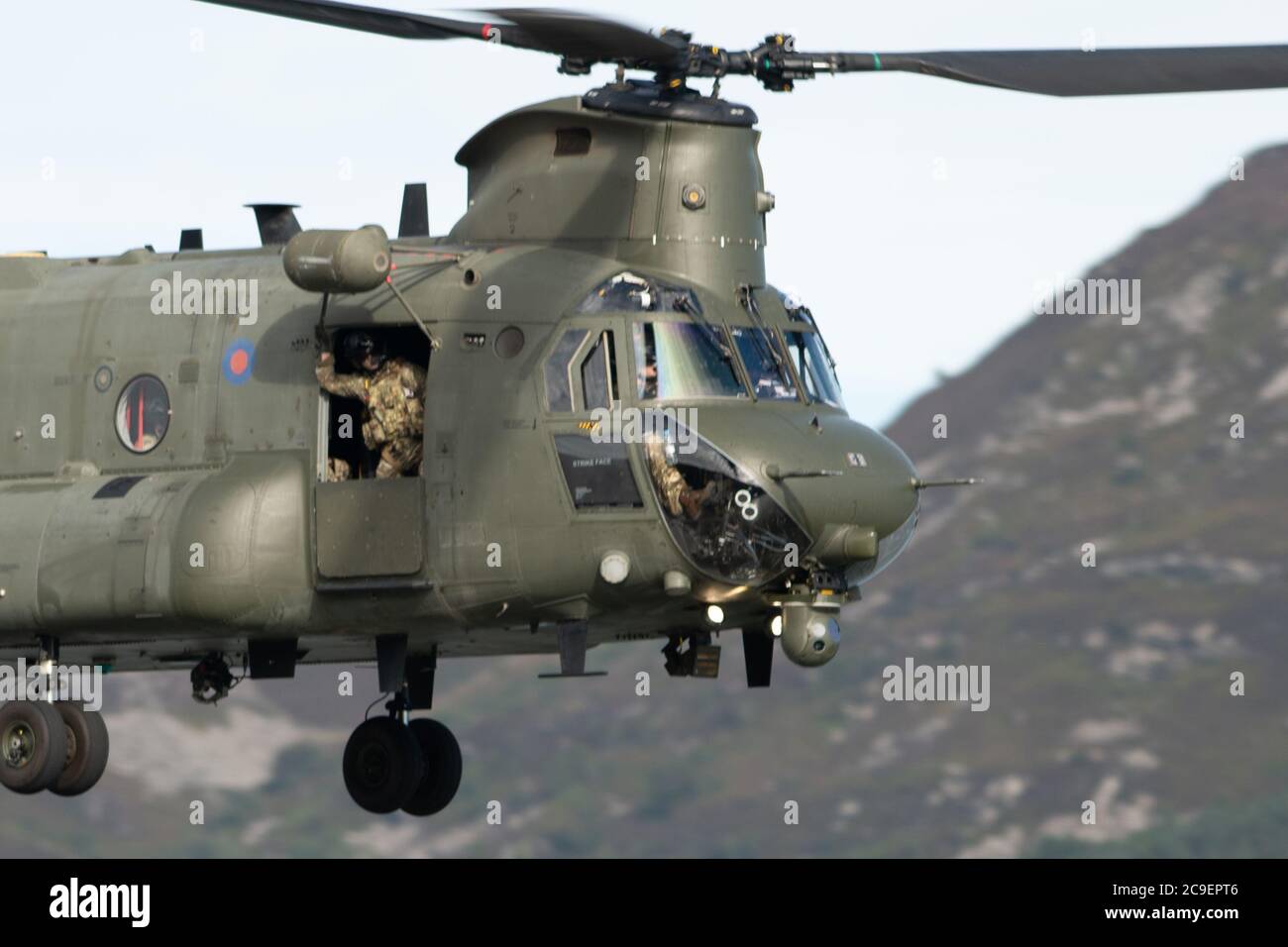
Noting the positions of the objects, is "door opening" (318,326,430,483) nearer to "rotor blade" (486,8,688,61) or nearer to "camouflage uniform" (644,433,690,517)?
"camouflage uniform" (644,433,690,517)

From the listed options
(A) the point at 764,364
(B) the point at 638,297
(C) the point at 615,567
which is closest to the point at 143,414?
(B) the point at 638,297

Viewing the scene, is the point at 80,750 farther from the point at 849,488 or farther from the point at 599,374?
the point at 849,488

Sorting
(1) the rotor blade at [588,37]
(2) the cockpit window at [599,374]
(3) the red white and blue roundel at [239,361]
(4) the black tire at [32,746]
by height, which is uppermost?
(1) the rotor blade at [588,37]

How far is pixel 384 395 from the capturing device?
74.4 feet

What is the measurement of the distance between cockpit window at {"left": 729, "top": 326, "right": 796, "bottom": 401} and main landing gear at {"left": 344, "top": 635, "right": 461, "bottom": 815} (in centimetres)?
503

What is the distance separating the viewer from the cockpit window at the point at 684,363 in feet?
71.7

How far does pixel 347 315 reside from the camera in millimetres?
22891

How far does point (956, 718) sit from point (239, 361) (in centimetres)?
12808

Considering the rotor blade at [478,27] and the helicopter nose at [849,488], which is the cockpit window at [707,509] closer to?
the helicopter nose at [849,488]

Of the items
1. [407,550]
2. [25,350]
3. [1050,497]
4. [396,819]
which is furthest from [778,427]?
[1050,497]

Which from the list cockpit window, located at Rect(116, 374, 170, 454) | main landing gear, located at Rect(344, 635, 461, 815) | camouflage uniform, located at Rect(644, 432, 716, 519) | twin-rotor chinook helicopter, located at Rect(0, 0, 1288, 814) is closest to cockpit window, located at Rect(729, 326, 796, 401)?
twin-rotor chinook helicopter, located at Rect(0, 0, 1288, 814)

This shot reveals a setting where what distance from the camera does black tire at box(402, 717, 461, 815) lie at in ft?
85.2

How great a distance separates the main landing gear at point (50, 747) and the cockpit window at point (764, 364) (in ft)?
22.4

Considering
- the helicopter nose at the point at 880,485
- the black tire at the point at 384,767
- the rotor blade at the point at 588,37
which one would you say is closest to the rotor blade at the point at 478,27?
the rotor blade at the point at 588,37
